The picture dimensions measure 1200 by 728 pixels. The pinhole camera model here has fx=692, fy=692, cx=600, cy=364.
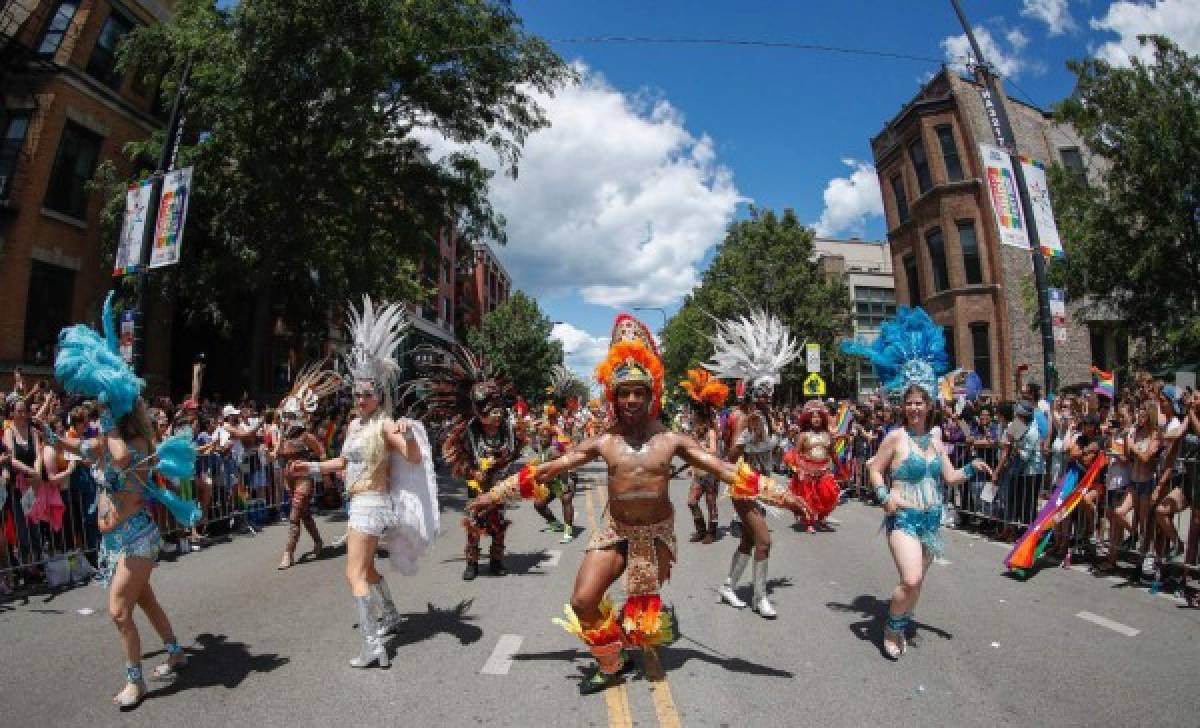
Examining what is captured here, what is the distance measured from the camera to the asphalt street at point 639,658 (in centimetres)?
392

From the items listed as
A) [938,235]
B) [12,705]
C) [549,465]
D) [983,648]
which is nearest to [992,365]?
[938,235]

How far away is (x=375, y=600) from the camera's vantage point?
4.79 metres

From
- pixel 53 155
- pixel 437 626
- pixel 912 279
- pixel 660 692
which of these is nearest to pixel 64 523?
pixel 437 626

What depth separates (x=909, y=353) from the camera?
5.97 metres

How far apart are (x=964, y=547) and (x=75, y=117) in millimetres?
21500

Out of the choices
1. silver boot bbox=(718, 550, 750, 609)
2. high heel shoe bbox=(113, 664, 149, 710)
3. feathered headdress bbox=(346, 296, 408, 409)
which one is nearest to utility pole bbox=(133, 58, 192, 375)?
feathered headdress bbox=(346, 296, 408, 409)

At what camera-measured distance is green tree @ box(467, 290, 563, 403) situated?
152 ft

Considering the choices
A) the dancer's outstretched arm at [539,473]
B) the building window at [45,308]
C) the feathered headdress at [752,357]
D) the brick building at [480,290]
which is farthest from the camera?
the brick building at [480,290]

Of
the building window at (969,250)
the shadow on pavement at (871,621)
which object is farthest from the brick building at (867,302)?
the shadow on pavement at (871,621)

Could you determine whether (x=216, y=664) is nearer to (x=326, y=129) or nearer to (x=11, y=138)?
(x=326, y=129)

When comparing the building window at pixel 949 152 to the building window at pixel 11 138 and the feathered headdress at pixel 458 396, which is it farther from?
the building window at pixel 11 138

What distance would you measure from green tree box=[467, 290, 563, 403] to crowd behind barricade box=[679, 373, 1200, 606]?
36.1m

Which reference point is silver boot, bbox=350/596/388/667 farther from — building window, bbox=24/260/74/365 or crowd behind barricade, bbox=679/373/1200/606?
building window, bbox=24/260/74/365

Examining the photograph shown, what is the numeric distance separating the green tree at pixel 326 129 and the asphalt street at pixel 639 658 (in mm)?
10758
